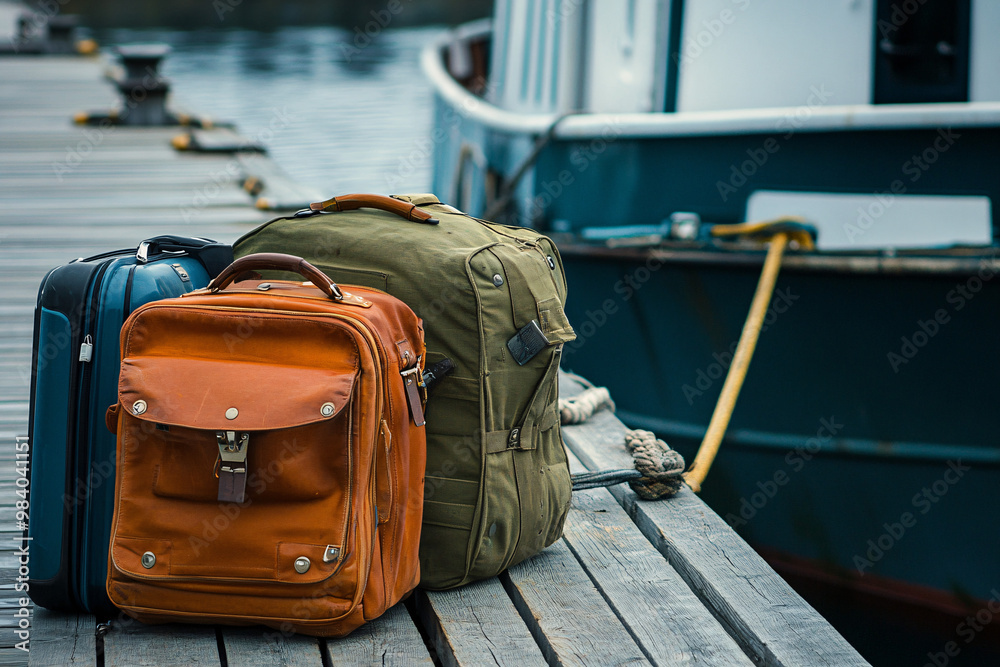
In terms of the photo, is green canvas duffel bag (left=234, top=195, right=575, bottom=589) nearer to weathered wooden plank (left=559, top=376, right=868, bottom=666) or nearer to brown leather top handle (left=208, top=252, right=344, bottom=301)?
brown leather top handle (left=208, top=252, right=344, bottom=301)

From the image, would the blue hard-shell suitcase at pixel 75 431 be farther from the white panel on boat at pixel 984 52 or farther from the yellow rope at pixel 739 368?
the white panel on boat at pixel 984 52

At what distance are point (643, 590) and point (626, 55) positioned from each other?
308 cm

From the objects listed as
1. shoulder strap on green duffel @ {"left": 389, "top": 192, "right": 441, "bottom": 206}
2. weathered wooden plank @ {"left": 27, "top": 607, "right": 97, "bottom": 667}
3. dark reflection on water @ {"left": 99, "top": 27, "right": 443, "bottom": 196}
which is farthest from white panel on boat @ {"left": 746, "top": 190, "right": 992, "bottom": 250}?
dark reflection on water @ {"left": 99, "top": 27, "right": 443, "bottom": 196}

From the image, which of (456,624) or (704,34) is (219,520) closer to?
(456,624)

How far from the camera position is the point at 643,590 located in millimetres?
1864

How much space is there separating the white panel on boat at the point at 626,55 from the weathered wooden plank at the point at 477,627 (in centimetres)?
292

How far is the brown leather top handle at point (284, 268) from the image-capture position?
1.62 metres

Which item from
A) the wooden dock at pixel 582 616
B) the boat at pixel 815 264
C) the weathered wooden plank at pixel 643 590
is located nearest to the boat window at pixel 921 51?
the boat at pixel 815 264

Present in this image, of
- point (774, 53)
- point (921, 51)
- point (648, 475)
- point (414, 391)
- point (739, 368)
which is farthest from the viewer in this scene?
point (774, 53)

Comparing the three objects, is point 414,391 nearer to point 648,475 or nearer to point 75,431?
point 75,431

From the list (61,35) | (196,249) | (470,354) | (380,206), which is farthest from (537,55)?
(61,35)

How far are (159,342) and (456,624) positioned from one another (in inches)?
27.5

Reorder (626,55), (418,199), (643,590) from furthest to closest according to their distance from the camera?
(626,55) < (418,199) < (643,590)

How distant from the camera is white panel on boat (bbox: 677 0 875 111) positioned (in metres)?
3.86
